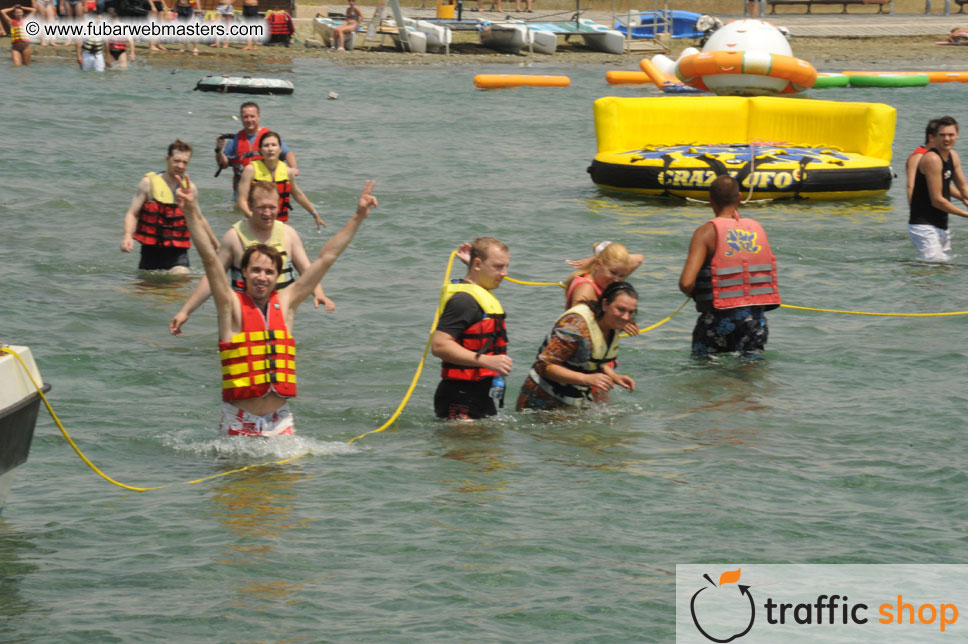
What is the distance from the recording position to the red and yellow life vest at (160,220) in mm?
12500

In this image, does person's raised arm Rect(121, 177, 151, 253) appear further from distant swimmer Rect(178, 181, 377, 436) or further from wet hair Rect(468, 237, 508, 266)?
wet hair Rect(468, 237, 508, 266)

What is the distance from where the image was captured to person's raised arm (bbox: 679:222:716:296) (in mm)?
9836

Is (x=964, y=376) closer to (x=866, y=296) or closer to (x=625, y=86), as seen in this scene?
(x=866, y=296)

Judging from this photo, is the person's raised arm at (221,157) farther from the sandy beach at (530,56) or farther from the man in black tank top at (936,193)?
the sandy beach at (530,56)

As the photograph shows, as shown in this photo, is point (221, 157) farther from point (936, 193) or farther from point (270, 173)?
point (936, 193)

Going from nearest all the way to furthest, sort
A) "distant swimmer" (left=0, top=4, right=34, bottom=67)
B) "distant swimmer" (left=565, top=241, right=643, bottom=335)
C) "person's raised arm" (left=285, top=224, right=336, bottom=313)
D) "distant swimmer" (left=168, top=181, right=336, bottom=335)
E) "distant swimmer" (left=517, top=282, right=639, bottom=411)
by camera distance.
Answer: "distant swimmer" (left=517, top=282, right=639, bottom=411), "distant swimmer" (left=565, top=241, right=643, bottom=335), "distant swimmer" (left=168, top=181, right=336, bottom=335), "person's raised arm" (left=285, top=224, right=336, bottom=313), "distant swimmer" (left=0, top=4, right=34, bottom=67)

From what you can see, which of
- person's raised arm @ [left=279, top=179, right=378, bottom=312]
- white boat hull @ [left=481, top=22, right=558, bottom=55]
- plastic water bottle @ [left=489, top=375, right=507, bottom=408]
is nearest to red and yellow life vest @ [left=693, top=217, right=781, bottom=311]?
plastic water bottle @ [left=489, top=375, right=507, bottom=408]

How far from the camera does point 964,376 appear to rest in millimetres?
10758

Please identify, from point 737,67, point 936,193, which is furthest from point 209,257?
point 737,67

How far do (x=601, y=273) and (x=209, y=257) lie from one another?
2.56 m

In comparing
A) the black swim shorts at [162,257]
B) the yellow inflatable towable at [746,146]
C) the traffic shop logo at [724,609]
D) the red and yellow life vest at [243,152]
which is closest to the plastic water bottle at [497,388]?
the traffic shop logo at [724,609]

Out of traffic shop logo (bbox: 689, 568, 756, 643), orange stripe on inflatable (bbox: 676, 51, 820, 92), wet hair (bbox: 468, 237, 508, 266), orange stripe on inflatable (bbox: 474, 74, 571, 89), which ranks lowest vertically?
traffic shop logo (bbox: 689, 568, 756, 643)

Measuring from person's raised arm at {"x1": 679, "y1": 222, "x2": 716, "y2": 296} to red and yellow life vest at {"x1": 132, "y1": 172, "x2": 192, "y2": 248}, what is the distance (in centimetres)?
528

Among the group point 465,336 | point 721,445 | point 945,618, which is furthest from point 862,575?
point 465,336
